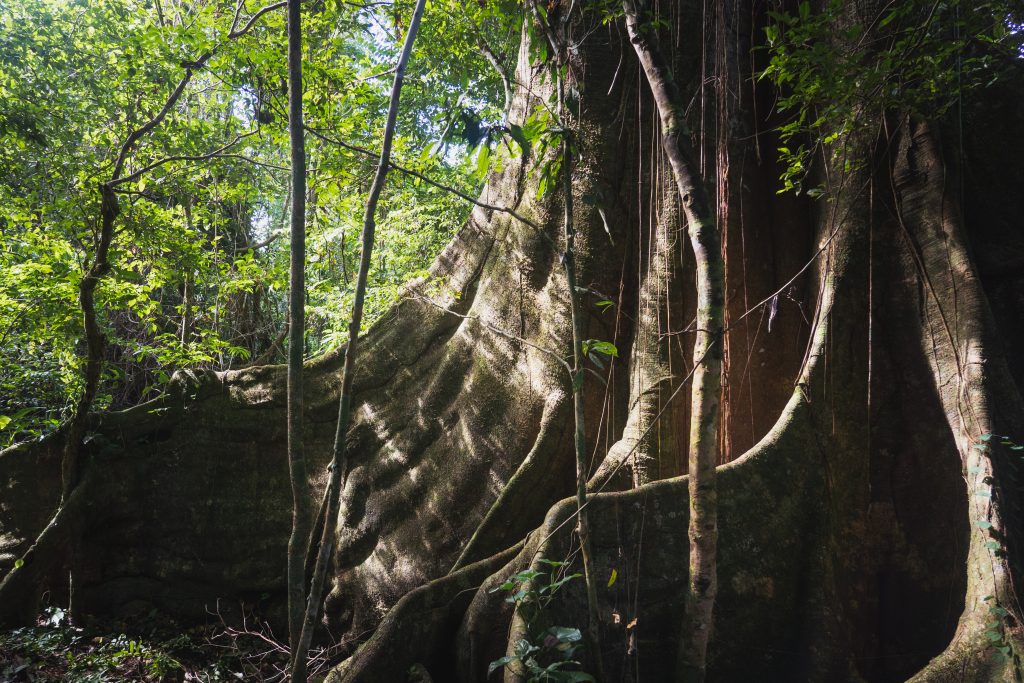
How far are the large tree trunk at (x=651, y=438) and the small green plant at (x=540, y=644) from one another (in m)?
0.13

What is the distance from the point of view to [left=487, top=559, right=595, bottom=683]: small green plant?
248cm

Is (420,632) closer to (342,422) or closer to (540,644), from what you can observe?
(540,644)

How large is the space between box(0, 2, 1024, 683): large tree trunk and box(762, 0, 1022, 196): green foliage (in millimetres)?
401

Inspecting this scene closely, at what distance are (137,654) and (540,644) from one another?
10.2ft

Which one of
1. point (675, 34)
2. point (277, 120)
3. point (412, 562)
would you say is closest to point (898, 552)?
point (412, 562)

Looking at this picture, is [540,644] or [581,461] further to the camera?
[581,461]

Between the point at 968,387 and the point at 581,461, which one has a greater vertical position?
the point at 968,387

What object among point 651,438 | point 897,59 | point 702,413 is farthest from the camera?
point 651,438

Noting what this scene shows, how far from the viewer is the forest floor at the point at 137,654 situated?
13.6 feet

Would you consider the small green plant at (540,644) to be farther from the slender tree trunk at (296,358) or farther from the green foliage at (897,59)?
the green foliage at (897,59)

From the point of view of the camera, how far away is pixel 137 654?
4.35 m

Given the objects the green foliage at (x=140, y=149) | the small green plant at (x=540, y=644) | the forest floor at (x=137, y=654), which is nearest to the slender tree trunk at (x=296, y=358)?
the green foliage at (x=140, y=149)

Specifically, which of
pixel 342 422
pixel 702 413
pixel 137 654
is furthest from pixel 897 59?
pixel 137 654

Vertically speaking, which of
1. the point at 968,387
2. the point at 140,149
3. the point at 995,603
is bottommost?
the point at 995,603
